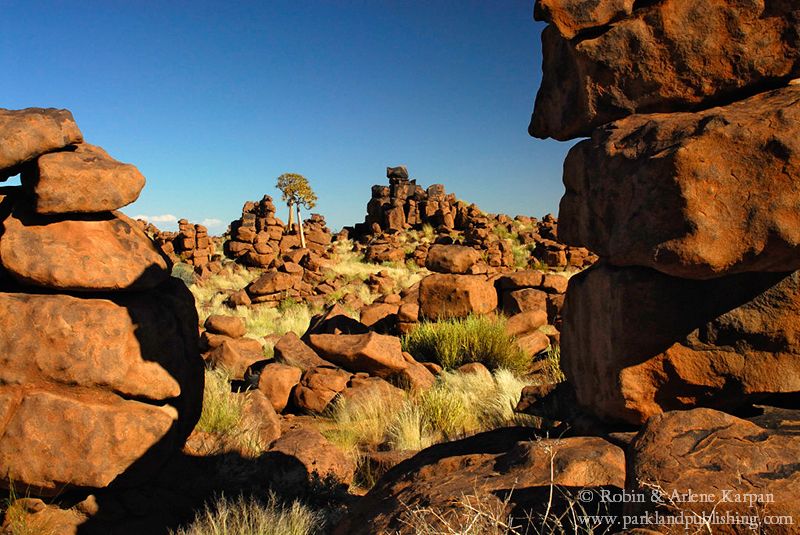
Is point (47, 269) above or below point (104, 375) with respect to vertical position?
above

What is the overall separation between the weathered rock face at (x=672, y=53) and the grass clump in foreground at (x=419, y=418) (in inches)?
157

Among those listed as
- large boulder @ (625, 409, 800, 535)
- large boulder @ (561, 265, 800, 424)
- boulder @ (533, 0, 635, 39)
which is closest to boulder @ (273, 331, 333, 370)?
large boulder @ (561, 265, 800, 424)

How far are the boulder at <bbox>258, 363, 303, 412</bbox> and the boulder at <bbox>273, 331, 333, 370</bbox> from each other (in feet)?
2.20

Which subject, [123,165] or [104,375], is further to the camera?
[123,165]

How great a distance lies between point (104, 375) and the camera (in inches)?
165

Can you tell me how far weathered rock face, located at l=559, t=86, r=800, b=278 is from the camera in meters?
2.51

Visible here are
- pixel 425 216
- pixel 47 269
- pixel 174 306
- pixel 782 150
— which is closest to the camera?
pixel 782 150

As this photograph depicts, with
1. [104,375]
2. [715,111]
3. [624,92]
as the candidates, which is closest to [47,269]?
[104,375]

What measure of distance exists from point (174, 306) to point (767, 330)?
14.4ft

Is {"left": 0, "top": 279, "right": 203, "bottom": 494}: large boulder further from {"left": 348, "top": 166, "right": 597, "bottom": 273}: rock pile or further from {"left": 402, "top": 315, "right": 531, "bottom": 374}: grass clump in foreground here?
{"left": 348, "top": 166, "right": 597, "bottom": 273}: rock pile

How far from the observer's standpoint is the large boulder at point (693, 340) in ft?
9.73

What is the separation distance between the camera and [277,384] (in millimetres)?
7488

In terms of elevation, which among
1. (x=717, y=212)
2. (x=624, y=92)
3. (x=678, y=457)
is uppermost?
(x=624, y=92)

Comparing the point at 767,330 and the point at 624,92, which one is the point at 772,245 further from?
the point at 624,92
